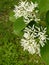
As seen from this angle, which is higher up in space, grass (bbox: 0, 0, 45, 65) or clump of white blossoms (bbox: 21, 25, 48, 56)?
grass (bbox: 0, 0, 45, 65)

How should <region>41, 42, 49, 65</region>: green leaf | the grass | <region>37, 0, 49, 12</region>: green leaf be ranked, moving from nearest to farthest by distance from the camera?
1. <region>37, 0, 49, 12</region>: green leaf
2. <region>41, 42, 49, 65</region>: green leaf
3. the grass

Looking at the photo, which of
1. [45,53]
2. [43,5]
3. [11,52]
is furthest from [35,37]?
[11,52]

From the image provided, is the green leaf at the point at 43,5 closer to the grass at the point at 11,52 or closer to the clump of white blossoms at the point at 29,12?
the clump of white blossoms at the point at 29,12

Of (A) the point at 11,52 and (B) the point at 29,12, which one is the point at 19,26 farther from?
(A) the point at 11,52

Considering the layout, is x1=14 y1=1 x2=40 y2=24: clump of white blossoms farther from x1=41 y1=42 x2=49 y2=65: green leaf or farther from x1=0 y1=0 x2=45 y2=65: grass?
x1=0 y1=0 x2=45 y2=65: grass

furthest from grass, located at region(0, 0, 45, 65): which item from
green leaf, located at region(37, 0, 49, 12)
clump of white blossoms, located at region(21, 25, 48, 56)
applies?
green leaf, located at region(37, 0, 49, 12)

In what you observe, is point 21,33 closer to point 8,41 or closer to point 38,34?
point 38,34

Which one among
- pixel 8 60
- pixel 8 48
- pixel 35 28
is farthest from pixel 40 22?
pixel 8 48

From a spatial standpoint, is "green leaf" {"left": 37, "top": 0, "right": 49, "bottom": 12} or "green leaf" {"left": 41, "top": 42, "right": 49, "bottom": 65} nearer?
"green leaf" {"left": 37, "top": 0, "right": 49, "bottom": 12}

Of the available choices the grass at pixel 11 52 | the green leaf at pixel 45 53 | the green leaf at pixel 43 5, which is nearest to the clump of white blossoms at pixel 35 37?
the green leaf at pixel 45 53
